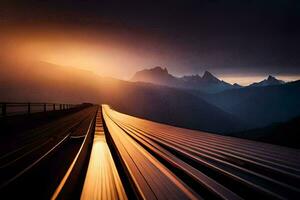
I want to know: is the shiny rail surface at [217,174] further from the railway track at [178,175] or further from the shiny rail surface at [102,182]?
the shiny rail surface at [102,182]

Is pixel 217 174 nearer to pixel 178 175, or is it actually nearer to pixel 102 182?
pixel 178 175

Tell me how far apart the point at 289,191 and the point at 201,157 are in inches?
87.0

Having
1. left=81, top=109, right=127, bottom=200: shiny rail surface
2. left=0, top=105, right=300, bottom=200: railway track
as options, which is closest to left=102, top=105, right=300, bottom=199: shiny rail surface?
left=0, top=105, right=300, bottom=200: railway track

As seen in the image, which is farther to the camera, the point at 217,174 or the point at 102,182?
the point at 217,174

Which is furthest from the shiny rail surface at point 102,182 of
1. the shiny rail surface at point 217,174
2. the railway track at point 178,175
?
the shiny rail surface at point 217,174

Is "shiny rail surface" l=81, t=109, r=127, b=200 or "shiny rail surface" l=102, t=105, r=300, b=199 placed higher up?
"shiny rail surface" l=102, t=105, r=300, b=199

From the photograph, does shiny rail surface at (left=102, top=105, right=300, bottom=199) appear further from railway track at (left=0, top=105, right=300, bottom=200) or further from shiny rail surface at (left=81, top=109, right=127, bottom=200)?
shiny rail surface at (left=81, top=109, right=127, bottom=200)

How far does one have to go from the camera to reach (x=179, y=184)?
3.28 metres

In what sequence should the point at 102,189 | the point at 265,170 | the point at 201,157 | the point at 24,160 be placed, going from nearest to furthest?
the point at 102,189, the point at 265,170, the point at 201,157, the point at 24,160

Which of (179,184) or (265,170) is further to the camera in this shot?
(265,170)

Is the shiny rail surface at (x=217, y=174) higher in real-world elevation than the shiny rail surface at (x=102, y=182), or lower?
higher

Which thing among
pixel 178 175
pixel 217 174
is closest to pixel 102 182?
pixel 178 175

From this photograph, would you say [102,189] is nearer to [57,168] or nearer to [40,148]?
[57,168]

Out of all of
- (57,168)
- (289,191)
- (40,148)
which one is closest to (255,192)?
(289,191)
